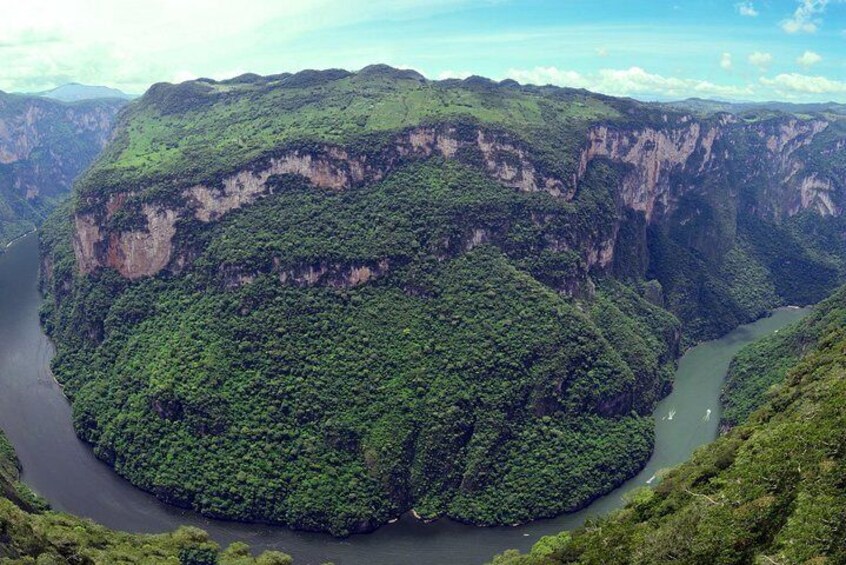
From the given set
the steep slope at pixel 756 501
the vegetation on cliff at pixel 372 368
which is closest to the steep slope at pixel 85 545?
the vegetation on cliff at pixel 372 368

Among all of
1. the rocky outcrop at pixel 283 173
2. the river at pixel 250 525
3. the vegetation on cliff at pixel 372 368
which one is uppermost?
the rocky outcrop at pixel 283 173

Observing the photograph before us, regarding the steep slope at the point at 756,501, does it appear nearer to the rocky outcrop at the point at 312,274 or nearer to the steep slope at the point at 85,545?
the steep slope at the point at 85,545

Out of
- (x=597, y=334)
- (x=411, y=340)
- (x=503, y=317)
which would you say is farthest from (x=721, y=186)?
(x=411, y=340)

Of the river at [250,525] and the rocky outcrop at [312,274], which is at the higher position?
the rocky outcrop at [312,274]

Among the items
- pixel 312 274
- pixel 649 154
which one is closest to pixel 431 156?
pixel 312 274

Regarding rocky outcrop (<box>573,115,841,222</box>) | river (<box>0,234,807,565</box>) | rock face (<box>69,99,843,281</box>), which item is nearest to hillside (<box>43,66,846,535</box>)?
rock face (<box>69,99,843,281</box>)

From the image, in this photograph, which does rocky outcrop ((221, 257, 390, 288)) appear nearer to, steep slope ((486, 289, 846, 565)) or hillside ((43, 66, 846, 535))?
hillside ((43, 66, 846, 535))

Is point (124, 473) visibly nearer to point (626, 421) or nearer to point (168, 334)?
point (168, 334)
